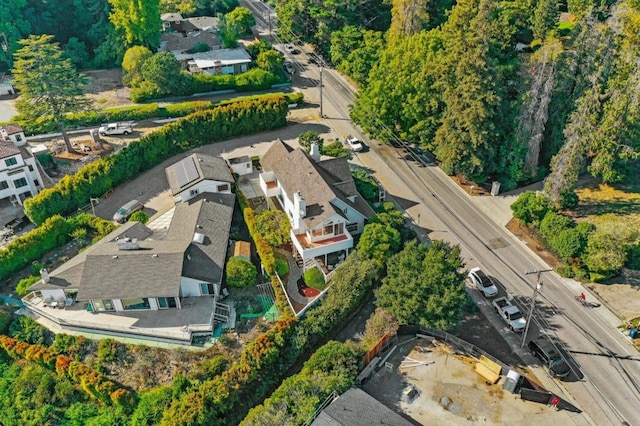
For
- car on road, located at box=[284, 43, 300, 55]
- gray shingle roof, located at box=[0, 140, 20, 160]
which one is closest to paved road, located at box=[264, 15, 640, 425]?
car on road, located at box=[284, 43, 300, 55]

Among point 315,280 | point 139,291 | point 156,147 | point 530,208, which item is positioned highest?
point 156,147

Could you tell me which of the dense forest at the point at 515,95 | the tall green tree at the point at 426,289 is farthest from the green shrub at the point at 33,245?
the dense forest at the point at 515,95

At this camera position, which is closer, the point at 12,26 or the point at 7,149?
the point at 7,149

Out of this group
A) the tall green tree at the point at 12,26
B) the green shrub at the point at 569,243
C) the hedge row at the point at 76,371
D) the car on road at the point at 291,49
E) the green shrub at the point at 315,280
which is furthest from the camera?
the car on road at the point at 291,49

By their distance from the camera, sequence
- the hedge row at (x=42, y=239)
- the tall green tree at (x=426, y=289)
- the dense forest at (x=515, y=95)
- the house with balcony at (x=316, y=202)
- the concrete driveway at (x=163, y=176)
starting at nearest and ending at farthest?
1. the tall green tree at (x=426, y=289)
2. the house with balcony at (x=316, y=202)
3. the hedge row at (x=42, y=239)
4. the dense forest at (x=515, y=95)
5. the concrete driveway at (x=163, y=176)

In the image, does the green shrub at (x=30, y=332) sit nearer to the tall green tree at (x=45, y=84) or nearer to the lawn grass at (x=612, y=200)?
the tall green tree at (x=45, y=84)

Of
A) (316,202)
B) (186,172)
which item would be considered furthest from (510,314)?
(186,172)

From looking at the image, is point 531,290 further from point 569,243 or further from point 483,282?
point 569,243

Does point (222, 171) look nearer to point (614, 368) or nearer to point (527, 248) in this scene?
point (527, 248)

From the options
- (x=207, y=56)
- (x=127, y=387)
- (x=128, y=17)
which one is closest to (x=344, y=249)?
(x=127, y=387)
